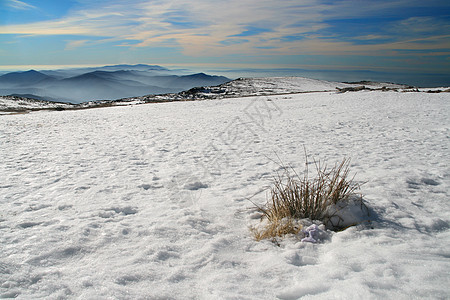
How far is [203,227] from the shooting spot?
323 cm

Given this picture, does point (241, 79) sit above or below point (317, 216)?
above

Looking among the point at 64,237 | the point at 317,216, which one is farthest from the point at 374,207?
the point at 64,237

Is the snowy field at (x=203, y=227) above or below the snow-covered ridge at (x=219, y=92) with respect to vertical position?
below

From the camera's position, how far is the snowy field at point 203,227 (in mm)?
2062

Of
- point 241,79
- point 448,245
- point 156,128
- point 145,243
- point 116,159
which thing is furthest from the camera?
point 241,79

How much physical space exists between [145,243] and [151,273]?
587 mm

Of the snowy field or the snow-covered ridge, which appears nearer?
the snowy field

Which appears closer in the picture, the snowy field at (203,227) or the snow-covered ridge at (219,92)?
the snowy field at (203,227)

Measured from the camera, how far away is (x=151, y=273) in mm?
2287

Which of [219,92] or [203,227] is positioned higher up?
[219,92]

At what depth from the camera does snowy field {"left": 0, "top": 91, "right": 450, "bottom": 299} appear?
206 cm

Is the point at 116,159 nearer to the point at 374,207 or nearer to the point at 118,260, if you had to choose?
the point at 118,260

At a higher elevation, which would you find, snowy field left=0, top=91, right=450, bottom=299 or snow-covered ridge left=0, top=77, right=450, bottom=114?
snow-covered ridge left=0, top=77, right=450, bottom=114

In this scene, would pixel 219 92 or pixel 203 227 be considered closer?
pixel 203 227
